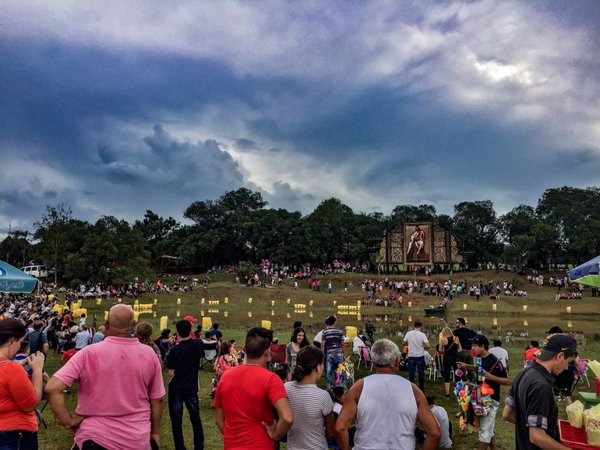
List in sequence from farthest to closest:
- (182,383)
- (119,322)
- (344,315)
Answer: (344,315)
(182,383)
(119,322)

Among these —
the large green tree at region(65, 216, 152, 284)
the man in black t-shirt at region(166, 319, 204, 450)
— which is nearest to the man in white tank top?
the man in black t-shirt at region(166, 319, 204, 450)

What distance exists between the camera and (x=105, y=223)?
5469 centimetres

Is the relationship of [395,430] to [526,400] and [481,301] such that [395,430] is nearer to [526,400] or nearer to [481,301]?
[526,400]

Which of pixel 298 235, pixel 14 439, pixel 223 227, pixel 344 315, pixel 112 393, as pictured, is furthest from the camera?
pixel 223 227

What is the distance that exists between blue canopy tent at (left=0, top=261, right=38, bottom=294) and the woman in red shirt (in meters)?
5.64

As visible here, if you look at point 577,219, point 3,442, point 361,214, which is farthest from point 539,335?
point 361,214

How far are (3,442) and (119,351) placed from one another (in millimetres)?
1259

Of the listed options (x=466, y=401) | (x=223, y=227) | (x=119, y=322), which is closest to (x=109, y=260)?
(x=223, y=227)

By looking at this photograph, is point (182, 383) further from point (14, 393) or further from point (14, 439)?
point (14, 393)

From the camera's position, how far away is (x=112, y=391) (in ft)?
11.6

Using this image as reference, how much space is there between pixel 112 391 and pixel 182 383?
3129 mm

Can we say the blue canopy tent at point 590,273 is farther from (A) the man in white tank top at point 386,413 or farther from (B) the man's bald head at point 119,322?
(B) the man's bald head at point 119,322

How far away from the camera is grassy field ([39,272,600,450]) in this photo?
28.5ft

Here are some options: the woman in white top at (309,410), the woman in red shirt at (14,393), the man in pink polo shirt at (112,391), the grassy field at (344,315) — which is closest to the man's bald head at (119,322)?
the man in pink polo shirt at (112,391)
